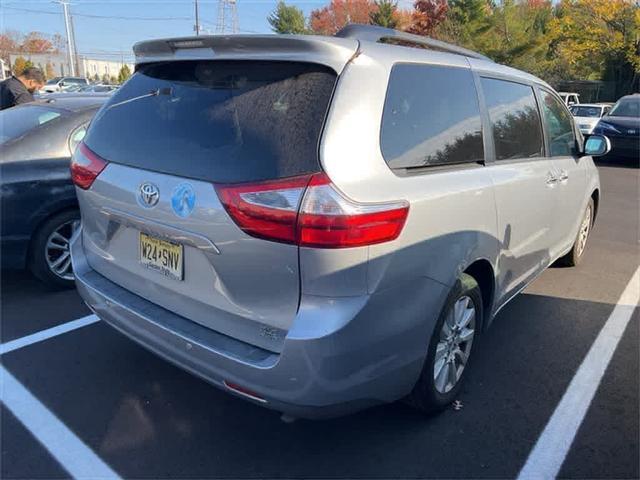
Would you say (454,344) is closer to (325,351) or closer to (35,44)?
(325,351)

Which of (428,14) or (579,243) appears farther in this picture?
(428,14)

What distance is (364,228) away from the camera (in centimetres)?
207

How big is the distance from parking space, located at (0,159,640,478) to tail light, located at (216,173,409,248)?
112 centimetres

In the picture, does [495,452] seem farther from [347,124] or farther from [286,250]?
[347,124]

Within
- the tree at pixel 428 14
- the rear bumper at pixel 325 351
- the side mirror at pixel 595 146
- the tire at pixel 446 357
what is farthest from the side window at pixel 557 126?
the tree at pixel 428 14

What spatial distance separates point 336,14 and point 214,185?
63010mm

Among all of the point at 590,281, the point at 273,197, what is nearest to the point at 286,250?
the point at 273,197

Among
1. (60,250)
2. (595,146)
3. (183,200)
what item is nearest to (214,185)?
(183,200)

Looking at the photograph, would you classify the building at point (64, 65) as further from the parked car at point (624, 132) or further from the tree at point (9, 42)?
the parked car at point (624, 132)

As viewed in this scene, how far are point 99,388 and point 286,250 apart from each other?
1.66 metres

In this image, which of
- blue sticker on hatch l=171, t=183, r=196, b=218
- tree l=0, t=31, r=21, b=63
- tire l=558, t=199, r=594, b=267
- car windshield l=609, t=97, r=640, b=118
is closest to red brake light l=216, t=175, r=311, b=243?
blue sticker on hatch l=171, t=183, r=196, b=218

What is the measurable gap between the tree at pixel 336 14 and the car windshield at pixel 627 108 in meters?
47.5

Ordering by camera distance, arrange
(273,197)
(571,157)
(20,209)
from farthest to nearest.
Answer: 1. (571,157)
2. (20,209)
3. (273,197)

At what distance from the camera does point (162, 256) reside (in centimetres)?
244
